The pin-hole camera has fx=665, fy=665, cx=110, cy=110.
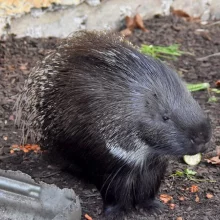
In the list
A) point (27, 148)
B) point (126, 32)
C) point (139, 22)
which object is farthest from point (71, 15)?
point (27, 148)

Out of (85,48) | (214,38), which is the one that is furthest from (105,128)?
(214,38)

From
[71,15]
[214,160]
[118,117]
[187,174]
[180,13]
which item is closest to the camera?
[118,117]

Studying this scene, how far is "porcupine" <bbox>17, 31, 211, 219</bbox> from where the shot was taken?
115 inches

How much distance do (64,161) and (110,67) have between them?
2.15 ft

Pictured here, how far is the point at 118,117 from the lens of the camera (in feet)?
9.65

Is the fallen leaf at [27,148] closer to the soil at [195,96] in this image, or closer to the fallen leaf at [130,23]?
the soil at [195,96]

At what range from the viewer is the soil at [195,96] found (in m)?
A: 3.29

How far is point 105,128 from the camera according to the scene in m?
2.96

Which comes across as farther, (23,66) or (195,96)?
(23,66)

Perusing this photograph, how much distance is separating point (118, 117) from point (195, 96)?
1555 millimetres

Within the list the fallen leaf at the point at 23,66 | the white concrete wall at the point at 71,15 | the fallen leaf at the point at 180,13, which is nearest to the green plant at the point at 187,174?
the fallen leaf at the point at 23,66

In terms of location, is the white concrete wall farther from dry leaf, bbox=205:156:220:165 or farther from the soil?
dry leaf, bbox=205:156:220:165

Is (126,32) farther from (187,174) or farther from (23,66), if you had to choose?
(187,174)

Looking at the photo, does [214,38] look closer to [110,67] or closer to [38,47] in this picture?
[38,47]
